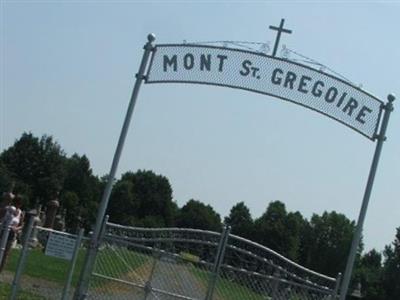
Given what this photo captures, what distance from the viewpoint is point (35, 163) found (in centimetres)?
8088

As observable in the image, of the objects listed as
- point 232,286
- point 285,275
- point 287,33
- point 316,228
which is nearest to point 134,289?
point 232,286

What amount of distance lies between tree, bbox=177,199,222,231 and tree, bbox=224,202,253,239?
3.76 meters

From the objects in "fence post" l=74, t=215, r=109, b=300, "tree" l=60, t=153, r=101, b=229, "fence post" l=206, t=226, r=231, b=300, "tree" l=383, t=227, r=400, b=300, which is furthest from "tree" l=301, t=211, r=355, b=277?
"fence post" l=206, t=226, r=231, b=300

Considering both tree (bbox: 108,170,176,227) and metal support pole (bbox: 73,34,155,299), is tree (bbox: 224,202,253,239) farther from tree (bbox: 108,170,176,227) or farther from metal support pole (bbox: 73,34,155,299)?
metal support pole (bbox: 73,34,155,299)

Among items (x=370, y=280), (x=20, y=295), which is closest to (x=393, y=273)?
(x=370, y=280)

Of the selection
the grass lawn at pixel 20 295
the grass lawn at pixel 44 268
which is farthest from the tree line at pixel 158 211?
the grass lawn at pixel 20 295

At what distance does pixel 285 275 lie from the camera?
37.3ft

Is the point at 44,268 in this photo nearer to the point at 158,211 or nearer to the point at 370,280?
the point at 370,280

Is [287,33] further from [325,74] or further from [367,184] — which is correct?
[367,184]

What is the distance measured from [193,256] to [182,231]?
618 mm

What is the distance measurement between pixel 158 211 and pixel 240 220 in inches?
408

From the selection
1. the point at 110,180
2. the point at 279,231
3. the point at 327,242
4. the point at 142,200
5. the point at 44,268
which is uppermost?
the point at 327,242

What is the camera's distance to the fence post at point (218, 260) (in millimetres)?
11125

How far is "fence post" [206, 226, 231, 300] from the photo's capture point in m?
11.1
